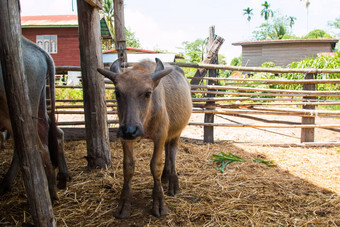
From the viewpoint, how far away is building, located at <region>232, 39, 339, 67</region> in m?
27.2

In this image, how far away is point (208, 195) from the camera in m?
3.52

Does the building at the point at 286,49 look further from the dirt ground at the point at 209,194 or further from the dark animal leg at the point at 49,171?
the dark animal leg at the point at 49,171

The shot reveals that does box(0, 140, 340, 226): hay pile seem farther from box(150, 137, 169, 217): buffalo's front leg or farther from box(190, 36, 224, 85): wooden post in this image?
→ box(190, 36, 224, 85): wooden post

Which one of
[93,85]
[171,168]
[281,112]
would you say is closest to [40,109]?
[93,85]

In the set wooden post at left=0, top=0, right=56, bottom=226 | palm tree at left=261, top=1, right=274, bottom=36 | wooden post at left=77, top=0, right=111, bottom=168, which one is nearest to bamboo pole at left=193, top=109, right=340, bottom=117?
wooden post at left=77, top=0, right=111, bottom=168

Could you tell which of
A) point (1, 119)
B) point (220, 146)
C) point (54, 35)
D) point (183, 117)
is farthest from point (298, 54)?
point (1, 119)

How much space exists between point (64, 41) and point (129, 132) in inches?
851

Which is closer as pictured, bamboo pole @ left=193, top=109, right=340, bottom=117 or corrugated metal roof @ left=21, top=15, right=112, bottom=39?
bamboo pole @ left=193, top=109, right=340, bottom=117

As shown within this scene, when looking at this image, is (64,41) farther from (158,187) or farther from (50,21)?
(158,187)

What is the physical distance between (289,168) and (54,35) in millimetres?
21501

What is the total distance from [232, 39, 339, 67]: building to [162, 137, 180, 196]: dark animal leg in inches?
1004

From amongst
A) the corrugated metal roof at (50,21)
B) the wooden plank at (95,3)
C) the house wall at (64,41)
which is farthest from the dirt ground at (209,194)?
the corrugated metal roof at (50,21)

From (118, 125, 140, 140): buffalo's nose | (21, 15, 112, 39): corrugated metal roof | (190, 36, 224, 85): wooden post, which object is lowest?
(118, 125, 140, 140): buffalo's nose

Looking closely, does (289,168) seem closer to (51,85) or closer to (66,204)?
(66,204)
